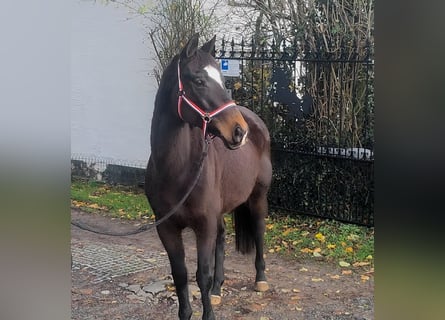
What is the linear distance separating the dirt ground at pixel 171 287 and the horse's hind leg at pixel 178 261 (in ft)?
0.22

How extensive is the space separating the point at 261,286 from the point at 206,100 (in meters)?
1.32

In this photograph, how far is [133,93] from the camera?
3.07 metres

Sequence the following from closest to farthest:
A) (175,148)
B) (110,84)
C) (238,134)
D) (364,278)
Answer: (238,134), (175,148), (364,278), (110,84)

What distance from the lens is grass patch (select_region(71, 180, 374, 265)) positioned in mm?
2887

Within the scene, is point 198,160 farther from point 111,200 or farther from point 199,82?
point 111,200

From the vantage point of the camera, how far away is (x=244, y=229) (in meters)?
3.31

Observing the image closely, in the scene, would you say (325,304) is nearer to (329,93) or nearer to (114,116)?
(329,93)

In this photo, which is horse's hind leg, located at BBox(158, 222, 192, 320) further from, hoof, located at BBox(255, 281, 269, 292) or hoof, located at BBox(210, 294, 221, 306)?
hoof, located at BBox(255, 281, 269, 292)

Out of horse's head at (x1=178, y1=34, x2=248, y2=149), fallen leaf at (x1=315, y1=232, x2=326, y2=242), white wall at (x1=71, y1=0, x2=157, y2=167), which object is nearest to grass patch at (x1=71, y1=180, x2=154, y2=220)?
white wall at (x1=71, y1=0, x2=157, y2=167)

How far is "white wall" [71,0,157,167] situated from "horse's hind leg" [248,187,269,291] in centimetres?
76

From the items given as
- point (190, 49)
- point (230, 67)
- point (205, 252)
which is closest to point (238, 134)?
point (190, 49)

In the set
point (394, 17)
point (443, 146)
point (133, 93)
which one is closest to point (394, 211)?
point (443, 146)

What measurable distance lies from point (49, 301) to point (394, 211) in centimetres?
79

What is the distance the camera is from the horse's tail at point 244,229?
3.26m
